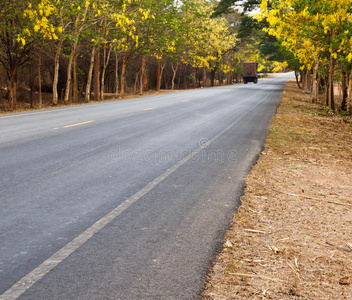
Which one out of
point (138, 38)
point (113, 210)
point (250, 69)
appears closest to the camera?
point (113, 210)

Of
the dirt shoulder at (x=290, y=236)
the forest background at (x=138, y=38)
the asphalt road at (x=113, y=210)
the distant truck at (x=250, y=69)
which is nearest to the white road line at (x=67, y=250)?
the asphalt road at (x=113, y=210)

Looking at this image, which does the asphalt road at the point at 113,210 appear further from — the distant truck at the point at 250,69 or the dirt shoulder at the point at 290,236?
the distant truck at the point at 250,69

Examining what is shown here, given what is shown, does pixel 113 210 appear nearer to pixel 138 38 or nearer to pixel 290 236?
pixel 290 236

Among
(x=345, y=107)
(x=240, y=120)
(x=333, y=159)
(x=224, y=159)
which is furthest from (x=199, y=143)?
(x=345, y=107)

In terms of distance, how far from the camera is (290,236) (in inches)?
173

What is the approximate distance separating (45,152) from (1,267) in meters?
4.63

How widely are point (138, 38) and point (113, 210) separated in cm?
2684

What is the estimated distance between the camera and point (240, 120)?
14.8m

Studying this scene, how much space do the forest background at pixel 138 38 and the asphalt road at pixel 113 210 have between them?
700 centimetres

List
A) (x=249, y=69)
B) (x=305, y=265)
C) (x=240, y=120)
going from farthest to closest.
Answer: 1. (x=249, y=69)
2. (x=240, y=120)
3. (x=305, y=265)

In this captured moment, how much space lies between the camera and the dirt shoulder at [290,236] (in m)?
3.32

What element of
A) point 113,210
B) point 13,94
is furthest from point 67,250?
point 13,94

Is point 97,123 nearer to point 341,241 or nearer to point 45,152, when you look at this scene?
point 45,152

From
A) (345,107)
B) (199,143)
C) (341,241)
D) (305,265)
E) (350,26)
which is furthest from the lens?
(345,107)
